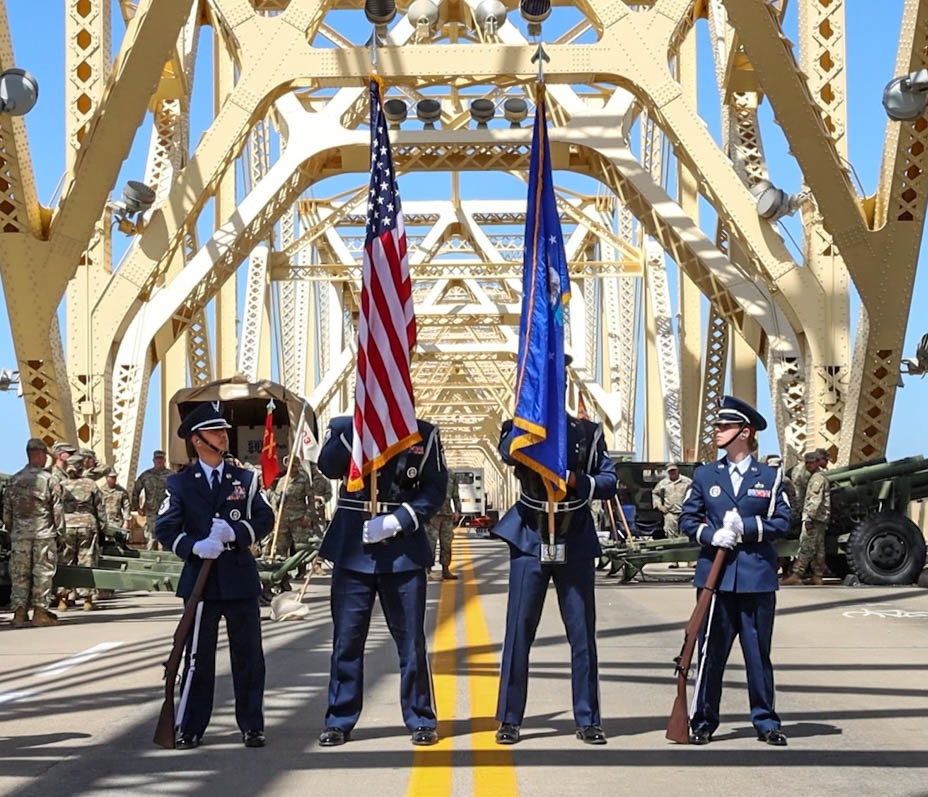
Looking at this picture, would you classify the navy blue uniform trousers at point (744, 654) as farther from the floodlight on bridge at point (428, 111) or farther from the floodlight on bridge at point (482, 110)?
the floodlight on bridge at point (482, 110)

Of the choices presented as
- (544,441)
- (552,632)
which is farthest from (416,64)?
(544,441)

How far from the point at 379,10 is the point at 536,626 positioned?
15.4 metres

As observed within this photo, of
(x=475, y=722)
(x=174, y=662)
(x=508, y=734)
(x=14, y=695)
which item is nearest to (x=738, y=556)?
(x=508, y=734)

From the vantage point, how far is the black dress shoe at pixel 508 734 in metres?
7.55

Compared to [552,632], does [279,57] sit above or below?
above

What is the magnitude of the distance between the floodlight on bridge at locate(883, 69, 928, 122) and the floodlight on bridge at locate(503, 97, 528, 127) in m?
9.29

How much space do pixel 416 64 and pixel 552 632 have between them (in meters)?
12.8

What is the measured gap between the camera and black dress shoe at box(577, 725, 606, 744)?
24.7 feet

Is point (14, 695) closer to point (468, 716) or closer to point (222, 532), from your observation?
point (222, 532)

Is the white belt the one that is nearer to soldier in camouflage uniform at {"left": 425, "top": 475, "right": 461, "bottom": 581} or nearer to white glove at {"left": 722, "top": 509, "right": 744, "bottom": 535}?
white glove at {"left": 722, "top": 509, "right": 744, "bottom": 535}

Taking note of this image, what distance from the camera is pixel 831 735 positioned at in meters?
7.76

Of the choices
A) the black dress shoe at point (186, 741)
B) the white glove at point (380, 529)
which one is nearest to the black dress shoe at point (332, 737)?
the black dress shoe at point (186, 741)

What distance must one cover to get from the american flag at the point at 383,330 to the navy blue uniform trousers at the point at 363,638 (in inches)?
22.5

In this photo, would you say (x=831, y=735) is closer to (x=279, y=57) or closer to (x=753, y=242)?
(x=753, y=242)
